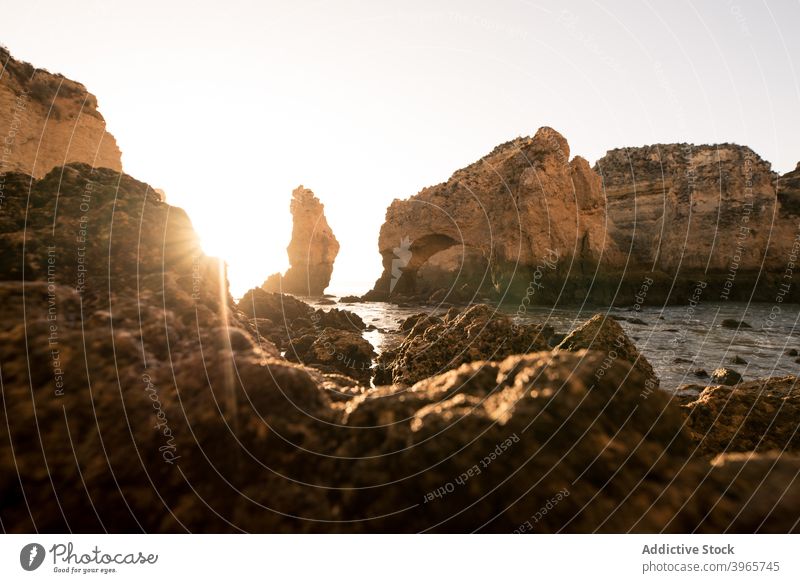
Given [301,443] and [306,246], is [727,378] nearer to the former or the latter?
[301,443]

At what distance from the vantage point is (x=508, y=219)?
3578 centimetres

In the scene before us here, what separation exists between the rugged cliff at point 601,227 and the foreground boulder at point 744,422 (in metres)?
29.1

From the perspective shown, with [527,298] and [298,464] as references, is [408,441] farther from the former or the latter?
[527,298]

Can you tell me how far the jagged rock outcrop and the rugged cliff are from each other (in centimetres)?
2413

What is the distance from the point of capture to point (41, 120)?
56.3 ft

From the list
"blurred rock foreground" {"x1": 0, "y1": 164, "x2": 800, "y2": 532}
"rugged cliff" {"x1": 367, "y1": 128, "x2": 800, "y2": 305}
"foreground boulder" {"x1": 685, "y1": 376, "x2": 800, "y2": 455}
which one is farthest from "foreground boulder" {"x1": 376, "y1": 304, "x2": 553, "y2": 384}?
"rugged cliff" {"x1": 367, "y1": 128, "x2": 800, "y2": 305}

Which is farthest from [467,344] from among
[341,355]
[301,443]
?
[341,355]

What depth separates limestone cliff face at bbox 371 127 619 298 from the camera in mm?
33469

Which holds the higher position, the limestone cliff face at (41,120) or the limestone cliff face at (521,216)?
the limestone cliff face at (521,216)

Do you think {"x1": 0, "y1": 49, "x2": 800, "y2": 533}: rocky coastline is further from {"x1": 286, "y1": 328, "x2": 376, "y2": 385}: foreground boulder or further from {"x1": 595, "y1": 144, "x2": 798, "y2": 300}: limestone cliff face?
{"x1": 595, "y1": 144, "x2": 798, "y2": 300}: limestone cliff face

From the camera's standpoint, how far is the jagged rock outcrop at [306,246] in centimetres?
6838

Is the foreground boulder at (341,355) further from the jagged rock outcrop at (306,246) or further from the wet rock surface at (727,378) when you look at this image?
the jagged rock outcrop at (306,246)

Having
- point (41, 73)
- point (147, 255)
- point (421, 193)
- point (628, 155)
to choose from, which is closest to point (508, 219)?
point (421, 193)

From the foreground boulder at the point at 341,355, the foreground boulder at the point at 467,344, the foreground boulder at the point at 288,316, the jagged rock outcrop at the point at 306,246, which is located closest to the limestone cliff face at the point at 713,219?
the foreground boulder at the point at 288,316
